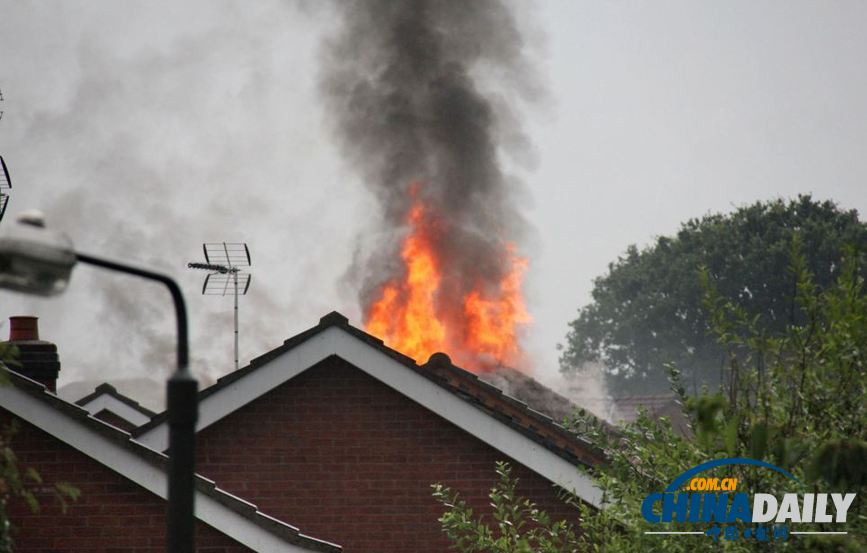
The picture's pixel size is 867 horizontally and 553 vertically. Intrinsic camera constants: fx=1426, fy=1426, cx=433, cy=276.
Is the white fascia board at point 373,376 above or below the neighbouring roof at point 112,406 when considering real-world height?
below

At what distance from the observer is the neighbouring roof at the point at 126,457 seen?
13211mm

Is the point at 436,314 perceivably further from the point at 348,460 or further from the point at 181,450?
the point at 181,450

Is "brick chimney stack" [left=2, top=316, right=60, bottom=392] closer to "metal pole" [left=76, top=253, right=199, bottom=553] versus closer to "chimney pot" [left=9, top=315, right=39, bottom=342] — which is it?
"chimney pot" [left=9, top=315, right=39, bottom=342]

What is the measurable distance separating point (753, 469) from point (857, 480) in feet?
7.93

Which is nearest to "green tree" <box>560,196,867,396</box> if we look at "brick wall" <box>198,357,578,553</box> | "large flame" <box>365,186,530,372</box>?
"large flame" <box>365,186,530,372</box>

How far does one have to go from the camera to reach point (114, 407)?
31797 mm

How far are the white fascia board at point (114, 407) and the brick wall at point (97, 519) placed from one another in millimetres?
18308

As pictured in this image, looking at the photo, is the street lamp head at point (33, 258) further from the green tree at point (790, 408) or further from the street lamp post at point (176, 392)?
the green tree at point (790, 408)

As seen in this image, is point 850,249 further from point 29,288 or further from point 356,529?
point 356,529

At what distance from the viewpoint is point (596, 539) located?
1190 cm

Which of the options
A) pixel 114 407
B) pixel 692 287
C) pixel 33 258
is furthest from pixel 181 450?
pixel 692 287

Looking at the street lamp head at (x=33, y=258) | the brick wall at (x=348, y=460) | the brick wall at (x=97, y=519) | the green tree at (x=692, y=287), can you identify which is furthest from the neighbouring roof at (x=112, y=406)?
the green tree at (x=692, y=287)

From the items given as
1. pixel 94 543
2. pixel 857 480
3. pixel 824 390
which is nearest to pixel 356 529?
pixel 94 543

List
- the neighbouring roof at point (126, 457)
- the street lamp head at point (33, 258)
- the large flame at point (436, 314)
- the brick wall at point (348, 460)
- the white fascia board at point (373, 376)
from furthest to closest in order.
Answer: the large flame at point (436, 314)
the brick wall at point (348, 460)
the white fascia board at point (373, 376)
the neighbouring roof at point (126, 457)
the street lamp head at point (33, 258)
